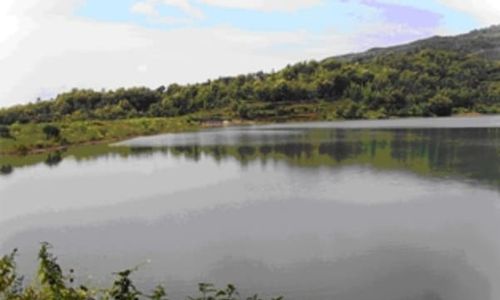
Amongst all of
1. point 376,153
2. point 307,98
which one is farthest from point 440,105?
point 376,153

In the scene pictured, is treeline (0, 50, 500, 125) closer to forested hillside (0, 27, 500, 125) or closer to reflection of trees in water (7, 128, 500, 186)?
forested hillside (0, 27, 500, 125)

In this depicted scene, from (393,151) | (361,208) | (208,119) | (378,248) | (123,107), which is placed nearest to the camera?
(378,248)

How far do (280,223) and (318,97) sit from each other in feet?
369

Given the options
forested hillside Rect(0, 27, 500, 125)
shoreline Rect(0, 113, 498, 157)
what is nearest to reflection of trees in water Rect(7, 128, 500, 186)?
shoreline Rect(0, 113, 498, 157)

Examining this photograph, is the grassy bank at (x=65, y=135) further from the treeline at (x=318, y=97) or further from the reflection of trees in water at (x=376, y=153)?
the treeline at (x=318, y=97)

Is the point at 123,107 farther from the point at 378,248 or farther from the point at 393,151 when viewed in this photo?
the point at 378,248

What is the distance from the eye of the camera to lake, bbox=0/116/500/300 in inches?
589

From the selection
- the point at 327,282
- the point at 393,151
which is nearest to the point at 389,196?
the point at 327,282

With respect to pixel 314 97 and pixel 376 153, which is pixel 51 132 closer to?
pixel 376 153

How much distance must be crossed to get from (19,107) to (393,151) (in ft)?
304

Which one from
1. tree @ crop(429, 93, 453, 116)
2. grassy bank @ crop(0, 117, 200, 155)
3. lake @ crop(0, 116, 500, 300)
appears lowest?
lake @ crop(0, 116, 500, 300)

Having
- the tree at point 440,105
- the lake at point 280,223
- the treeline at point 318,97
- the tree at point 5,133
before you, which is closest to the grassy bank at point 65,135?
the tree at point 5,133

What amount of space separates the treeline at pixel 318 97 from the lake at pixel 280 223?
7800cm

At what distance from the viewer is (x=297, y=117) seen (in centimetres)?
11688
